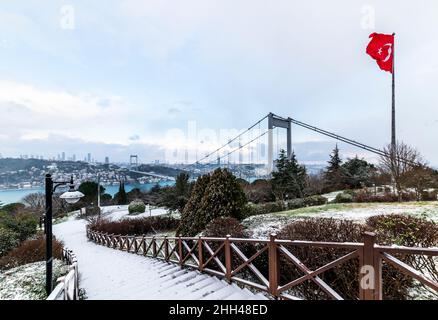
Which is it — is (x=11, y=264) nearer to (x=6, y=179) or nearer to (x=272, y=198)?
(x=272, y=198)

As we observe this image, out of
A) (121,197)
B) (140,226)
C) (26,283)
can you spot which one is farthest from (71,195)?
(121,197)

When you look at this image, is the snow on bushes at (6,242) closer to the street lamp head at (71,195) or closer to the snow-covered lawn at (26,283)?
the snow-covered lawn at (26,283)

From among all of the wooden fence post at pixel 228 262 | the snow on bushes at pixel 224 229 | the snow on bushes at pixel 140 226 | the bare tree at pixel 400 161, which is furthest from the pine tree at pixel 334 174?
the wooden fence post at pixel 228 262

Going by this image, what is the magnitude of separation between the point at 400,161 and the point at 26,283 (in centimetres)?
1840

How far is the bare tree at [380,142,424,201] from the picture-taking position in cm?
1384

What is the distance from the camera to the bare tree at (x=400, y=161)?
13836 mm

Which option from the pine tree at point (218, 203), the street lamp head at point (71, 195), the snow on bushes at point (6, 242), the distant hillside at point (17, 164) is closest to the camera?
the street lamp head at point (71, 195)

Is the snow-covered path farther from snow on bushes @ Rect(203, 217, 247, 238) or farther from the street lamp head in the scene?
the street lamp head

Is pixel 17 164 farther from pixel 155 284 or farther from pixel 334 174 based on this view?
pixel 334 174

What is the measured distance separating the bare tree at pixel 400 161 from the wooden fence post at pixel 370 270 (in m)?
14.2

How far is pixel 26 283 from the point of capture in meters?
4.80

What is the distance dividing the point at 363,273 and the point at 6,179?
29.6 metres

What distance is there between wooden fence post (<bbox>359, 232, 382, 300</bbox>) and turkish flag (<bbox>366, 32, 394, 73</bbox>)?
51.8 feet
